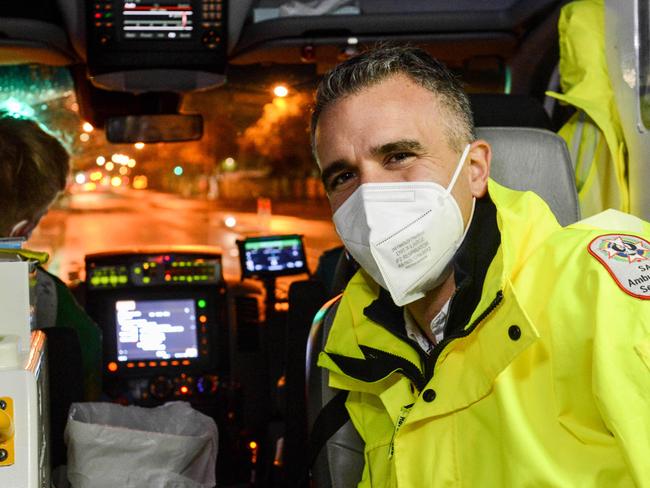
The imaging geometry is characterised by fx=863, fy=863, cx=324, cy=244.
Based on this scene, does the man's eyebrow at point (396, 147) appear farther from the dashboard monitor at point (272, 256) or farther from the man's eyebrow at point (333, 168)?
the dashboard monitor at point (272, 256)

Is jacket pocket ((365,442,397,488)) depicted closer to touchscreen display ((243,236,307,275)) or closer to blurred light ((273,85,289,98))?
touchscreen display ((243,236,307,275))

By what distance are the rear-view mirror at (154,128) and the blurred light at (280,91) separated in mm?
706

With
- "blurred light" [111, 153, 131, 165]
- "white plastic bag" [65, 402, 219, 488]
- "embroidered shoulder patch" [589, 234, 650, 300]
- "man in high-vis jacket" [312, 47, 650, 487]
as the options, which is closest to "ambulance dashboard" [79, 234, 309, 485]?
"blurred light" [111, 153, 131, 165]

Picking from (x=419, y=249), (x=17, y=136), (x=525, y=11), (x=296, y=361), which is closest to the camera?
(x=419, y=249)

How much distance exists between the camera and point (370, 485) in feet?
6.58

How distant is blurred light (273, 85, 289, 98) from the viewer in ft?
17.8

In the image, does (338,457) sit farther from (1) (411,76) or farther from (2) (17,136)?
(2) (17,136)

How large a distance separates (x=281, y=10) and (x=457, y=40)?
85 cm

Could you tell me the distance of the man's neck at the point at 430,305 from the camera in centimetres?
197

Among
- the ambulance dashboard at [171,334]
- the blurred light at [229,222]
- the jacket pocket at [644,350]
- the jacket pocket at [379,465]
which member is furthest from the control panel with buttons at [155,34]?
the jacket pocket at [644,350]

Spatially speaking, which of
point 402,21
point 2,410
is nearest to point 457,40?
point 402,21

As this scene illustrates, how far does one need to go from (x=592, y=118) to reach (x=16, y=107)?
365 cm

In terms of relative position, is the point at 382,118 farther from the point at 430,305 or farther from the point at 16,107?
the point at 16,107

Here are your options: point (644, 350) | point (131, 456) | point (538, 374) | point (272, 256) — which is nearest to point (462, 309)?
point (538, 374)
